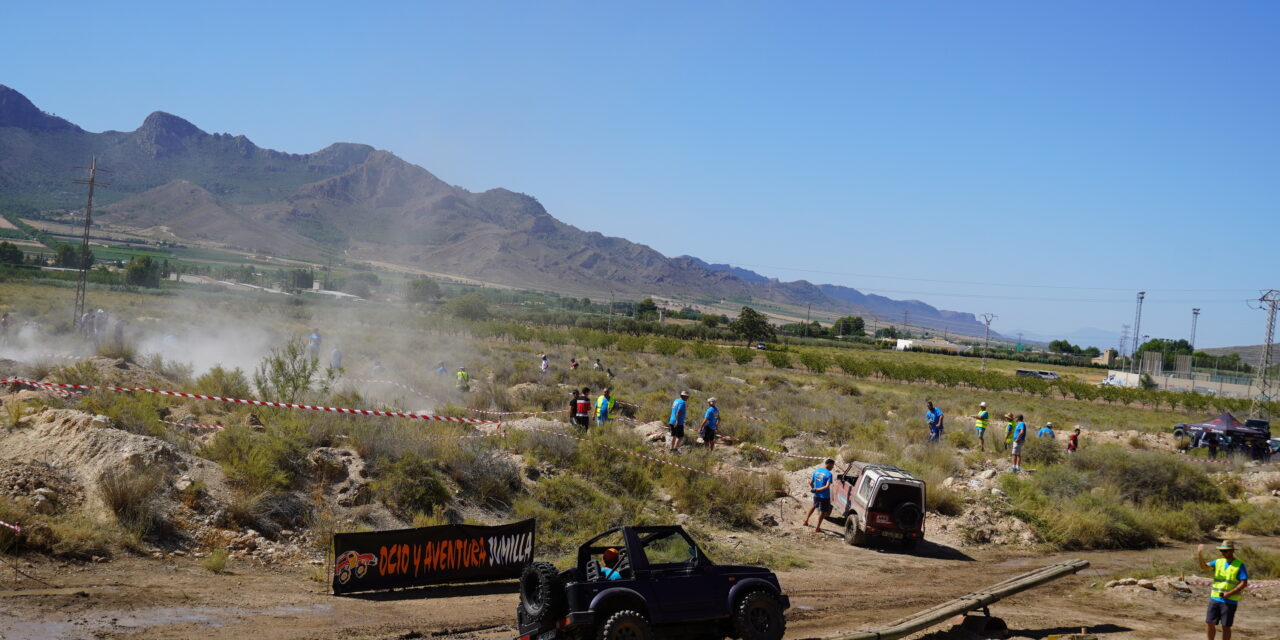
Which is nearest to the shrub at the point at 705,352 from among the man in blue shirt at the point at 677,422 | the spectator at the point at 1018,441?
the spectator at the point at 1018,441

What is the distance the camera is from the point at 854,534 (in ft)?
56.2

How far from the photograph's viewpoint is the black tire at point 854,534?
16984 mm

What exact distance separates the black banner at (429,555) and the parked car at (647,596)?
312 cm

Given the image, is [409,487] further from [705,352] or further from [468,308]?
[468,308]

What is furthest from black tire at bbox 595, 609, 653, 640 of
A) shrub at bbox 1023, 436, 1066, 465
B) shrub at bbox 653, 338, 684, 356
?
shrub at bbox 653, 338, 684, 356

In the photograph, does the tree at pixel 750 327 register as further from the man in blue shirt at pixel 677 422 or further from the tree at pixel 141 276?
the man in blue shirt at pixel 677 422

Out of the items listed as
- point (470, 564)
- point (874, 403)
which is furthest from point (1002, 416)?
point (470, 564)

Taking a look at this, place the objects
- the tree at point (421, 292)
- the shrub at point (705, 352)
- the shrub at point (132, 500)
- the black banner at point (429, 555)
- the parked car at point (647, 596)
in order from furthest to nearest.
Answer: the tree at point (421, 292), the shrub at point (705, 352), the shrub at point (132, 500), the black banner at point (429, 555), the parked car at point (647, 596)

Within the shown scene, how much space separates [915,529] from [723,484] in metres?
4.16

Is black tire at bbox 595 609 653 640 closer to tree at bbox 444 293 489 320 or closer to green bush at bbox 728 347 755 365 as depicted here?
green bush at bbox 728 347 755 365

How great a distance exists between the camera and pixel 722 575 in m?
9.52

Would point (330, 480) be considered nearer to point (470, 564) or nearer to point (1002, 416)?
point (470, 564)

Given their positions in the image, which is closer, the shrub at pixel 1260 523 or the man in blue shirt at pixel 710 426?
the shrub at pixel 1260 523

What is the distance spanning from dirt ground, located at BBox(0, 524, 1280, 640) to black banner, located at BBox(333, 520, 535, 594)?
225 mm
